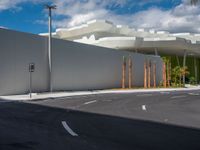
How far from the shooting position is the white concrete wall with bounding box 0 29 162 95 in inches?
1017

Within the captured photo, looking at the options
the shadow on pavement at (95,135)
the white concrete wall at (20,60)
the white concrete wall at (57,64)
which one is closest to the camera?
the shadow on pavement at (95,135)

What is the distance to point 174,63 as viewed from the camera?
67.6 metres

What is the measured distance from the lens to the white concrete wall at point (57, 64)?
2583cm

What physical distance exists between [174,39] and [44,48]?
29.1 metres

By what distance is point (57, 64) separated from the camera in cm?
3097

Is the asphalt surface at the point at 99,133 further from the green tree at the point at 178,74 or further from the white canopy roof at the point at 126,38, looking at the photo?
the white canopy roof at the point at 126,38

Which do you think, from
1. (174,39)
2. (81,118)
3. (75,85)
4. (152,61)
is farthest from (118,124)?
(174,39)

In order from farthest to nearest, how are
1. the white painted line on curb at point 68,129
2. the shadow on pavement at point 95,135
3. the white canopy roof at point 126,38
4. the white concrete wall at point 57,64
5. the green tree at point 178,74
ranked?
the white canopy roof at point 126,38 → the green tree at point 178,74 → the white concrete wall at point 57,64 → the white painted line on curb at point 68,129 → the shadow on pavement at point 95,135

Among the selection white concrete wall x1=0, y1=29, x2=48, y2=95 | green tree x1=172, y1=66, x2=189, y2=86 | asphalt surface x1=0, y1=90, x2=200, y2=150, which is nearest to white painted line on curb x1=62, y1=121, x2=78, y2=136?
asphalt surface x1=0, y1=90, x2=200, y2=150

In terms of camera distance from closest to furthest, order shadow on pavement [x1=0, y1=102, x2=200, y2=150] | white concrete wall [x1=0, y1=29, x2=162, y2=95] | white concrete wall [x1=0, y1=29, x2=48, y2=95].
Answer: shadow on pavement [x1=0, y1=102, x2=200, y2=150] < white concrete wall [x1=0, y1=29, x2=48, y2=95] < white concrete wall [x1=0, y1=29, x2=162, y2=95]

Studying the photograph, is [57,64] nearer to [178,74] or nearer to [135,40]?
[135,40]

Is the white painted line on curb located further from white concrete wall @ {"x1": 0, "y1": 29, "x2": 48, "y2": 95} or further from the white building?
the white building

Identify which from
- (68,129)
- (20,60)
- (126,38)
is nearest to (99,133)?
(68,129)

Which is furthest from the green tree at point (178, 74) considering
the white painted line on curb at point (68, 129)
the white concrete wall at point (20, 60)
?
the white painted line on curb at point (68, 129)
